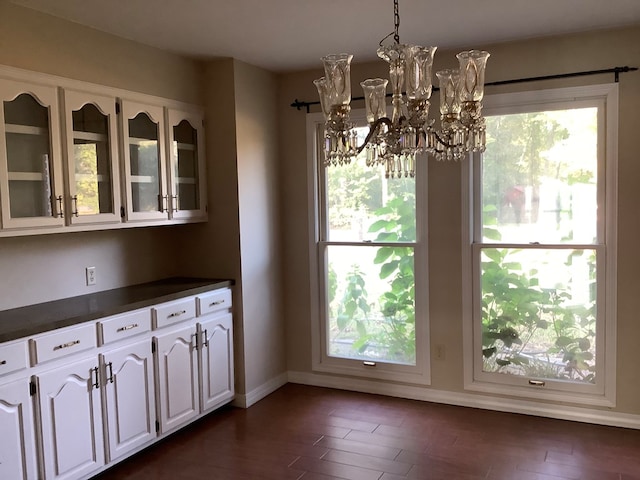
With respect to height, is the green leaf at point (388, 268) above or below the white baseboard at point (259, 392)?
above

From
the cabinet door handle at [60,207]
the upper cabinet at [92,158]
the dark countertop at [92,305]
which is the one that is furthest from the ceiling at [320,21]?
the dark countertop at [92,305]

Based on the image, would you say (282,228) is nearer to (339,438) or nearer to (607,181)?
(339,438)

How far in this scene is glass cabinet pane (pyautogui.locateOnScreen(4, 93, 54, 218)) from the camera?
2.76 meters

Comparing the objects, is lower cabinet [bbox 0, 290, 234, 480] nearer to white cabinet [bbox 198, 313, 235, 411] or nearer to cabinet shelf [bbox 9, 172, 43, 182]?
white cabinet [bbox 198, 313, 235, 411]

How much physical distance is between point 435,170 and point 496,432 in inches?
68.5

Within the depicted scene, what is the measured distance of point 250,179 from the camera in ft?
13.4

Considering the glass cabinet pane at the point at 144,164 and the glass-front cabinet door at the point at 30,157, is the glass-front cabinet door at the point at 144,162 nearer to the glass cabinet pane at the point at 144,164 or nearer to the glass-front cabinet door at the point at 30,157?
the glass cabinet pane at the point at 144,164

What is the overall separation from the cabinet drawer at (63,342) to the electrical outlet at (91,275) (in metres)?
0.67

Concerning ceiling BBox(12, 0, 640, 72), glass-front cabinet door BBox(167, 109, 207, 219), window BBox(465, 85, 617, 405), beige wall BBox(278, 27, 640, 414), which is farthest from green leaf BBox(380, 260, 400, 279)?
ceiling BBox(12, 0, 640, 72)

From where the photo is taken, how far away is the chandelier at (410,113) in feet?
6.53

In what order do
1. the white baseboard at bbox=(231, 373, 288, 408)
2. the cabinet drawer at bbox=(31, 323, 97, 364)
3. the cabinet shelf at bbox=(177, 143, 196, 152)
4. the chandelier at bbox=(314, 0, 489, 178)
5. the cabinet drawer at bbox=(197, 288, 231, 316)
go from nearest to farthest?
the chandelier at bbox=(314, 0, 489, 178) → the cabinet drawer at bbox=(31, 323, 97, 364) → the cabinet drawer at bbox=(197, 288, 231, 316) → the cabinet shelf at bbox=(177, 143, 196, 152) → the white baseboard at bbox=(231, 373, 288, 408)

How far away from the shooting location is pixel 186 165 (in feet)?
12.7

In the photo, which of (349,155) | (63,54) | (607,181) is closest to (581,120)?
(607,181)

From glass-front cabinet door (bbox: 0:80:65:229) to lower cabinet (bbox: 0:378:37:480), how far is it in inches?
30.3
